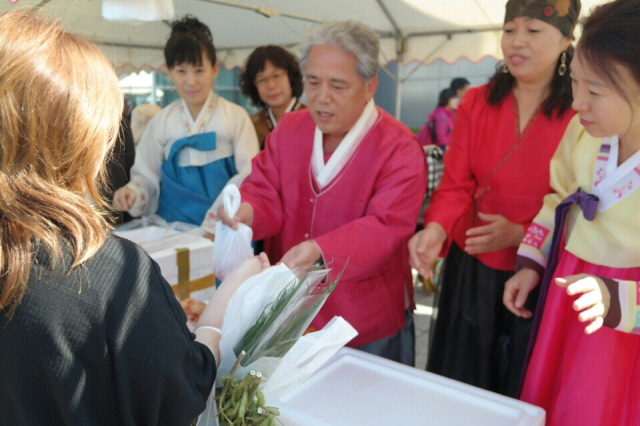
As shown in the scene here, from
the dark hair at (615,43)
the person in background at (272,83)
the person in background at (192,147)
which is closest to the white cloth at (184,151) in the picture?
the person in background at (192,147)

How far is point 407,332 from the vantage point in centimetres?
205

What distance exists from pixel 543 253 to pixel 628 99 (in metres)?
0.48

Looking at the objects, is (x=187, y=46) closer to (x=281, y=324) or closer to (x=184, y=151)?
(x=184, y=151)

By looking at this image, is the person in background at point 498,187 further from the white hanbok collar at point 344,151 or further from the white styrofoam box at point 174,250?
the white styrofoam box at point 174,250

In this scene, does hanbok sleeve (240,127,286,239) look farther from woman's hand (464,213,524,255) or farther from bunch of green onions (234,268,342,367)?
bunch of green onions (234,268,342,367)

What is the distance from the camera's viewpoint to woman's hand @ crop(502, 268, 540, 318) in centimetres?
150

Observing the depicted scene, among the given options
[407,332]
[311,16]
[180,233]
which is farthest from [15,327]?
[311,16]

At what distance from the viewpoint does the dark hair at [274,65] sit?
3008mm

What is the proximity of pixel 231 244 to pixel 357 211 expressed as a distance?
46 centimetres

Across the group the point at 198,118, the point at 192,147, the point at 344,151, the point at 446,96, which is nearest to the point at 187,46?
the point at 198,118

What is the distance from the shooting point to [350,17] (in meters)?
5.66

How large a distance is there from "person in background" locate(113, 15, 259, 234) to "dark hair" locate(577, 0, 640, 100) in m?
1.60

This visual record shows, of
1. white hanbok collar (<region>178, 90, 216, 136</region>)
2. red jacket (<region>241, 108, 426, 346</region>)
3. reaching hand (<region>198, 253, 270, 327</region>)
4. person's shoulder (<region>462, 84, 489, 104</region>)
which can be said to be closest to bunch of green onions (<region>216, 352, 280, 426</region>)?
reaching hand (<region>198, 253, 270, 327</region>)

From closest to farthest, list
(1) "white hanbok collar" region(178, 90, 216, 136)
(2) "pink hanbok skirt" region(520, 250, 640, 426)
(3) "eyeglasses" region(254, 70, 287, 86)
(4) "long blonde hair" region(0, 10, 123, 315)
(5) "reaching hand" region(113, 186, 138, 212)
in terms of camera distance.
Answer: (4) "long blonde hair" region(0, 10, 123, 315)
(2) "pink hanbok skirt" region(520, 250, 640, 426)
(5) "reaching hand" region(113, 186, 138, 212)
(1) "white hanbok collar" region(178, 90, 216, 136)
(3) "eyeglasses" region(254, 70, 287, 86)
